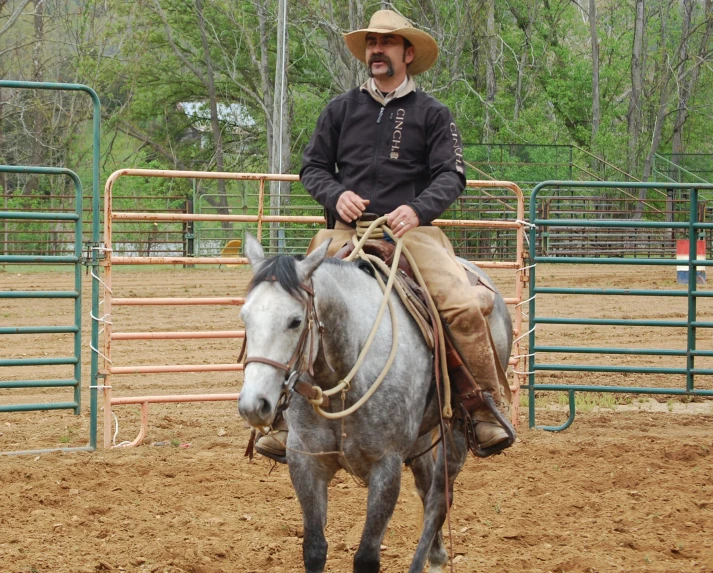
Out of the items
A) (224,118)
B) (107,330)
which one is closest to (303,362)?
(107,330)

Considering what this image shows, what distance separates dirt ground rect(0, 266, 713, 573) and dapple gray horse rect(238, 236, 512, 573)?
954 mm

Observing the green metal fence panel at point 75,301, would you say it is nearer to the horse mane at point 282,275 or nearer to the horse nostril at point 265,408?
the horse mane at point 282,275

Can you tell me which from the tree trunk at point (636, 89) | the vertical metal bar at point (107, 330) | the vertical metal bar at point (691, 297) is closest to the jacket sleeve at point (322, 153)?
the vertical metal bar at point (107, 330)

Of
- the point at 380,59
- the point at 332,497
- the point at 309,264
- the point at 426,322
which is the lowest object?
the point at 332,497

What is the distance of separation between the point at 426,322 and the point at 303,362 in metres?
0.99

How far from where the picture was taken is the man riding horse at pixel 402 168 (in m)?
4.29

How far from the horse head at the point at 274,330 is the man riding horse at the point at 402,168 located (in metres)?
1.01

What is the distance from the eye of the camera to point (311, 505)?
3.79 m

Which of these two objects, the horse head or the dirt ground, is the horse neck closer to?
the horse head

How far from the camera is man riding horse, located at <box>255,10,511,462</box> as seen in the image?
14.1 feet

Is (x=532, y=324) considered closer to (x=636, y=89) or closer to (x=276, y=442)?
(x=276, y=442)

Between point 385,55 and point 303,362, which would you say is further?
point 385,55

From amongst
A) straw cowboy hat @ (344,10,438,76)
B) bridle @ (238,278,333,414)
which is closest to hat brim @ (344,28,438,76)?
straw cowboy hat @ (344,10,438,76)

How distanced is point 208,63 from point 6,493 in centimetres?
2688
